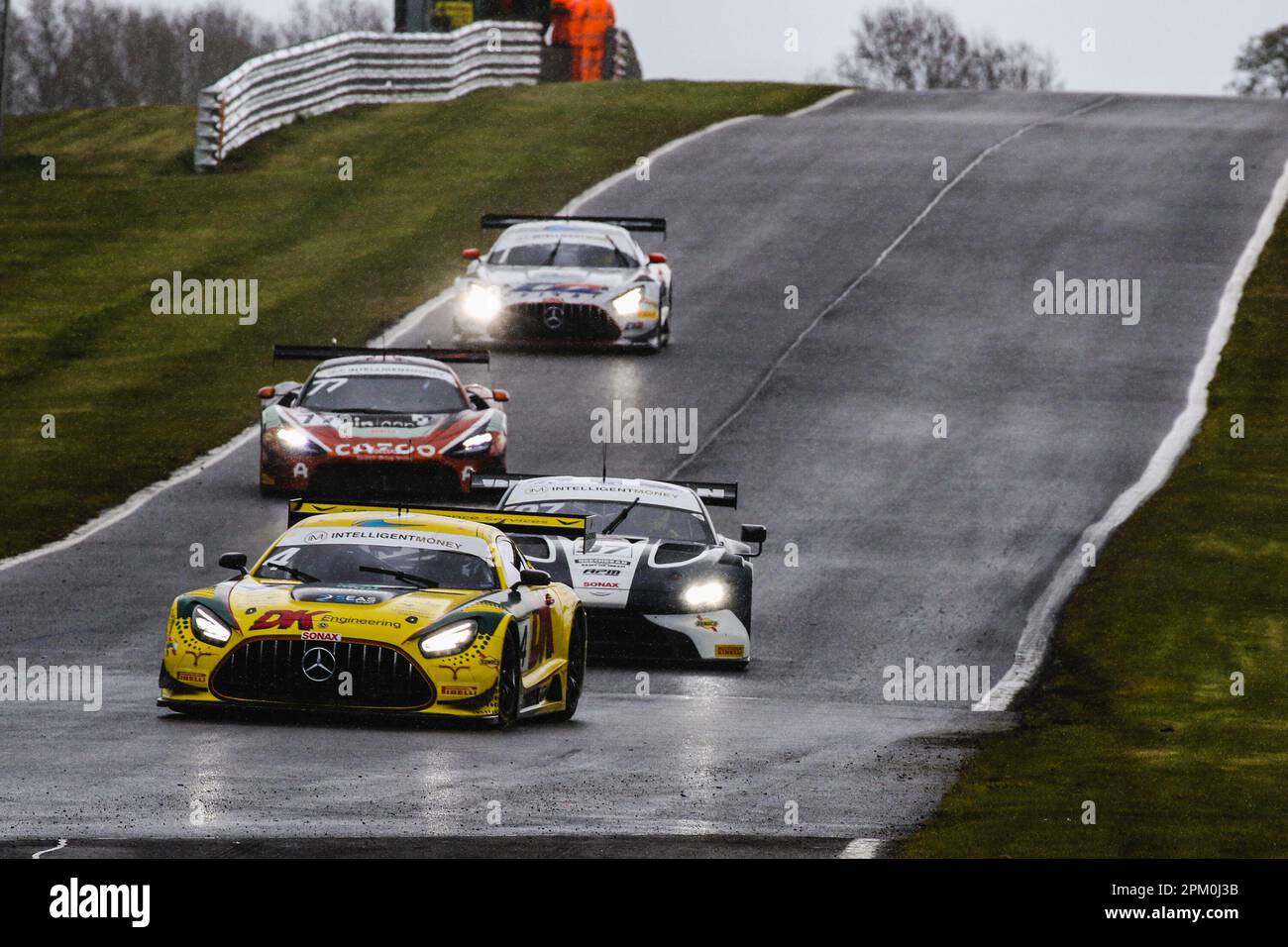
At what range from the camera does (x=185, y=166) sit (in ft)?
151

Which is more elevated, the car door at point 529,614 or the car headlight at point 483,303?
the car headlight at point 483,303

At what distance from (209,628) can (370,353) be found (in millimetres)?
12012

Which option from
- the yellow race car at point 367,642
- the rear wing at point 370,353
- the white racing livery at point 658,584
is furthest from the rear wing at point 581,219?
the yellow race car at point 367,642

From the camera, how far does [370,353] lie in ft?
81.2

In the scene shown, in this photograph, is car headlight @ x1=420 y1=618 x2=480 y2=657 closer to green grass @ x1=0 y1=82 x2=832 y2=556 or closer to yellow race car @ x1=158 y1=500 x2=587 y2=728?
yellow race car @ x1=158 y1=500 x2=587 y2=728

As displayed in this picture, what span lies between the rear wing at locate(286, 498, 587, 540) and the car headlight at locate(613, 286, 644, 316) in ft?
48.0

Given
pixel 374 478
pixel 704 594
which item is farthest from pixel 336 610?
pixel 374 478

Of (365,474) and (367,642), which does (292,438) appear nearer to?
(365,474)

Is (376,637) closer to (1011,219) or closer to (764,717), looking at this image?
(764,717)

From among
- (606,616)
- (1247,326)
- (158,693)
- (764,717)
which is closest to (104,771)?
(158,693)

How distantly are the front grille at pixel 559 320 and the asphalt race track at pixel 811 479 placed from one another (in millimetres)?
457

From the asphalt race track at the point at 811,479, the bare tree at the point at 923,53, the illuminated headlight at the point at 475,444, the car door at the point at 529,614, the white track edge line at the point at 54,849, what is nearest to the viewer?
the white track edge line at the point at 54,849

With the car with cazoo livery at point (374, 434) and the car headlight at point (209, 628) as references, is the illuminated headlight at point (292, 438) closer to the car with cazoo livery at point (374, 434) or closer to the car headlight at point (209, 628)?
the car with cazoo livery at point (374, 434)

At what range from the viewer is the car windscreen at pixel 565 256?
102 ft
